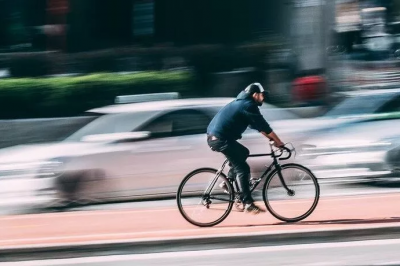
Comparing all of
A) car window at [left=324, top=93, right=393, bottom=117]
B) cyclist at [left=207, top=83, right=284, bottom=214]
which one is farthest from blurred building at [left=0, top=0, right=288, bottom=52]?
cyclist at [left=207, top=83, right=284, bottom=214]

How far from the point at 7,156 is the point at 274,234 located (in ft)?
14.7

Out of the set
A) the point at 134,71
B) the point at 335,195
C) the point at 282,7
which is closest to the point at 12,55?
the point at 134,71

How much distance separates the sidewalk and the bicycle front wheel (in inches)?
4.5

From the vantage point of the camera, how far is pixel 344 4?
19.8 metres

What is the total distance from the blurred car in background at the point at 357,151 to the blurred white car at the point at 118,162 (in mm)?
931

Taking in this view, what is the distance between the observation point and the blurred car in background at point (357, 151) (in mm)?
12141

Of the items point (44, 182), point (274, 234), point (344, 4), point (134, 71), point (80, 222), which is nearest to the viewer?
point (274, 234)

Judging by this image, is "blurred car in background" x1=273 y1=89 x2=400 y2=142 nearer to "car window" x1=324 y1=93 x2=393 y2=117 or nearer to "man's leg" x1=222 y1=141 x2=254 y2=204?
"car window" x1=324 y1=93 x2=393 y2=117

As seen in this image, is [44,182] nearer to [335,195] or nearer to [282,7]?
[335,195]

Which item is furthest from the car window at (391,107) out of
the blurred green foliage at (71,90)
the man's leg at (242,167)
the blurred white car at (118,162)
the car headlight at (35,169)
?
the blurred green foliage at (71,90)

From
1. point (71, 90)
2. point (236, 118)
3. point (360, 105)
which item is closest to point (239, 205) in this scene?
point (236, 118)

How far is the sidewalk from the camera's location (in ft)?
30.5

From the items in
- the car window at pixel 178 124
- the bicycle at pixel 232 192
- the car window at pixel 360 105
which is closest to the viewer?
the bicycle at pixel 232 192

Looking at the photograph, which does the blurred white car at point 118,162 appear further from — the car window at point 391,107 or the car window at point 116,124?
the car window at point 391,107
